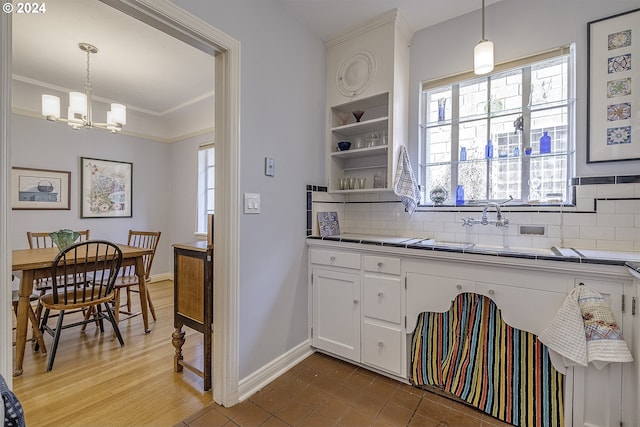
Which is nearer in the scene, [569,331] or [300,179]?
[569,331]

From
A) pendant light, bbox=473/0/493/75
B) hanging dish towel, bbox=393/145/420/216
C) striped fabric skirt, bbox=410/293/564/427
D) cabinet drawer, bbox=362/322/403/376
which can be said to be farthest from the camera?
hanging dish towel, bbox=393/145/420/216

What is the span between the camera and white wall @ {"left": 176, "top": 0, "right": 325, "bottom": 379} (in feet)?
5.91

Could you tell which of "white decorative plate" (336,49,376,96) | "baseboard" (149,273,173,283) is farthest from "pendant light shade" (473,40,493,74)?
"baseboard" (149,273,173,283)

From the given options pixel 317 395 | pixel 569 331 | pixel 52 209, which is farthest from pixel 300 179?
pixel 52 209

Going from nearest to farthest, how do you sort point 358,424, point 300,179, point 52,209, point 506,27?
point 358,424, point 506,27, point 300,179, point 52,209

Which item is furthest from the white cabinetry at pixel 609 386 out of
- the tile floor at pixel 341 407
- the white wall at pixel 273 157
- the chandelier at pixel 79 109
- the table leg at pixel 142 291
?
the chandelier at pixel 79 109

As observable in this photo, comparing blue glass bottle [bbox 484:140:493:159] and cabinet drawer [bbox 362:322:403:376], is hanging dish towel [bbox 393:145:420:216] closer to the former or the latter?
blue glass bottle [bbox 484:140:493:159]

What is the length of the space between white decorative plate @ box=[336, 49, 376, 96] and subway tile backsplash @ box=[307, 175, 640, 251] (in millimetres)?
903

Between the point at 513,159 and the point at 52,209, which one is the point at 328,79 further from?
the point at 52,209

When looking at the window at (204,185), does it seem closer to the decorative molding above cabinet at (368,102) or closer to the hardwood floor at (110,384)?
the hardwood floor at (110,384)

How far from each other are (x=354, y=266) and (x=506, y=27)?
2.04 metres

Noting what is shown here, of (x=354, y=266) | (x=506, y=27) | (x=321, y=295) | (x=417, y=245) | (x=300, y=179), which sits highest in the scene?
(x=506, y=27)

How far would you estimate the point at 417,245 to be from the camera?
1.84 meters

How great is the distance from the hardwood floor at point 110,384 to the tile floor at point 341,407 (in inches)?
9.9
